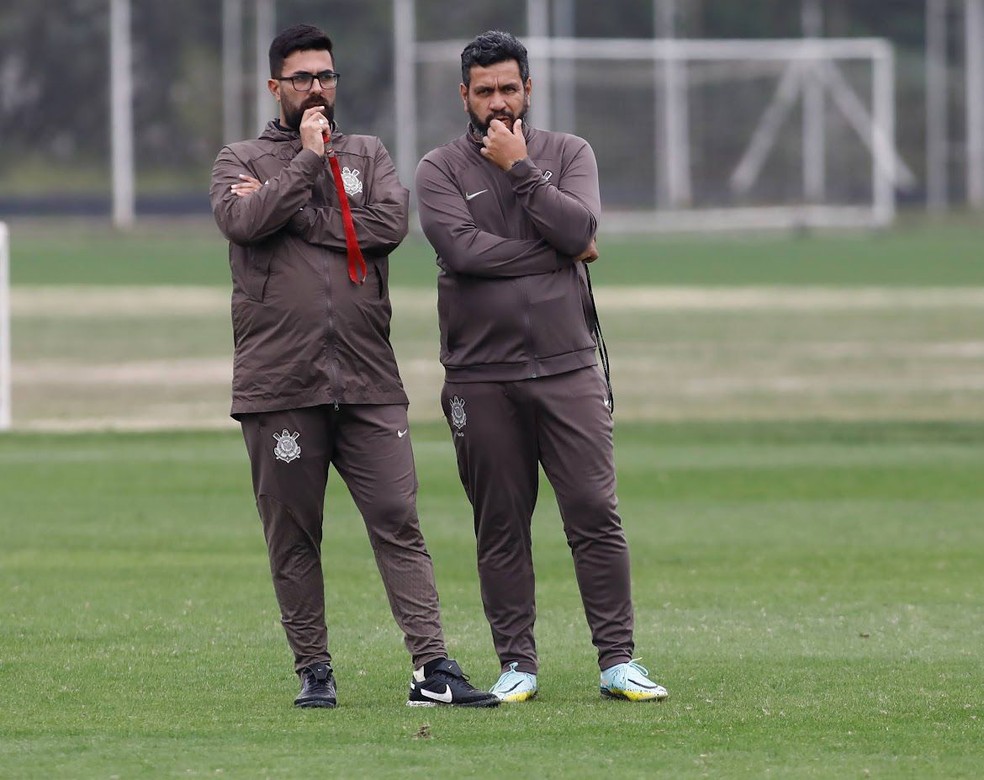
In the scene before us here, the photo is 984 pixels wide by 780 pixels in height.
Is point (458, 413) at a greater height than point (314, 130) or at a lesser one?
lesser

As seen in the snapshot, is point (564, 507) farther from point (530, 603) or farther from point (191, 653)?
point (191, 653)

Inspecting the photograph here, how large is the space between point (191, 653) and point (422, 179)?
2007 mm

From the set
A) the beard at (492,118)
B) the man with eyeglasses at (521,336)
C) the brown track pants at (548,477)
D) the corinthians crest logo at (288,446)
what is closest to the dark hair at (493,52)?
the man with eyeglasses at (521,336)

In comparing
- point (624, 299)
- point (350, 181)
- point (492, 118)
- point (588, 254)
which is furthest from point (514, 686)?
point (624, 299)

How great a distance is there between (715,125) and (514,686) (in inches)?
1774

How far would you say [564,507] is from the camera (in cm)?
684

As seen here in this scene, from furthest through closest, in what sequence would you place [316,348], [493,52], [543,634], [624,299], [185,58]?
[185,58], [624,299], [543,634], [493,52], [316,348]

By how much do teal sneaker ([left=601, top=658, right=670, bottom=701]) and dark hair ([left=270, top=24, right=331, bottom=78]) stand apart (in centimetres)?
214

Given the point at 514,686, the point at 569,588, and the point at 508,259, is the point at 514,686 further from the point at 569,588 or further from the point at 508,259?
the point at 569,588

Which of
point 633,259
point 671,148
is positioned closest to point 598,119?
point 671,148

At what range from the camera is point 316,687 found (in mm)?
6707

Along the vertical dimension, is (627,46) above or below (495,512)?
above

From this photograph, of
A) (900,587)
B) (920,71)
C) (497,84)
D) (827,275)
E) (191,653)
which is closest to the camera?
(497,84)

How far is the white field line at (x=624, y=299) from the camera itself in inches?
1203
